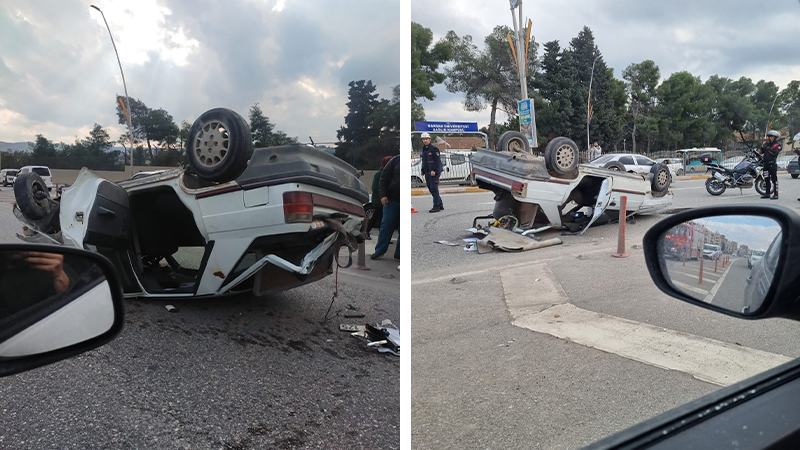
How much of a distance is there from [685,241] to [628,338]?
657mm

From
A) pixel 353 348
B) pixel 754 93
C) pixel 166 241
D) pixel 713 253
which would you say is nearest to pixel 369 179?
pixel 353 348

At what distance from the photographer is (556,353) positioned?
1.06m

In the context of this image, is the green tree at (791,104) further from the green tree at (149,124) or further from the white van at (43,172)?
the white van at (43,172)

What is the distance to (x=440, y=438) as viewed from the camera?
89 cm

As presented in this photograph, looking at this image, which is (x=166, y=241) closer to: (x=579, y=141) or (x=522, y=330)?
(x=522, y=330)

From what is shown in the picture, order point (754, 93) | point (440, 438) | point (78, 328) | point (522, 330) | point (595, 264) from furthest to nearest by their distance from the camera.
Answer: point (595, 264)
point (522, 330)
point (754, 93)
point (440, 438)
point (78, 328)

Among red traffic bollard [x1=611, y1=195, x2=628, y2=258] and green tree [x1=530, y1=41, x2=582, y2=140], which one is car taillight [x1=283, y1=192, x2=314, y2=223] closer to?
green tree [x1=530, y1=41, x2=582, y2=140]

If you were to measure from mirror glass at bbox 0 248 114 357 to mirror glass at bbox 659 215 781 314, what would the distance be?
0.53 m

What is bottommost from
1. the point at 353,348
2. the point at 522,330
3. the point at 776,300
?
the point at 353,348

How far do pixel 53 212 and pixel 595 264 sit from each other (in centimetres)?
140

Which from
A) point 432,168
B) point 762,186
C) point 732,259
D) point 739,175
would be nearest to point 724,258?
point 732,259

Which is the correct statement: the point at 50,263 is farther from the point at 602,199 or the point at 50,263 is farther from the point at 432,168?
the point at 432,168

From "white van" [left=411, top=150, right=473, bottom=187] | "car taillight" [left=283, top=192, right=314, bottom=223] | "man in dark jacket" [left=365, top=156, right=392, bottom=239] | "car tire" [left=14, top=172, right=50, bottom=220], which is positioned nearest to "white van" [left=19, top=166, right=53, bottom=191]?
"car tire" [left=14, top=172, right=50, bottom=220]

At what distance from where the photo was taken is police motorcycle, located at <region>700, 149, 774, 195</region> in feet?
3.35
